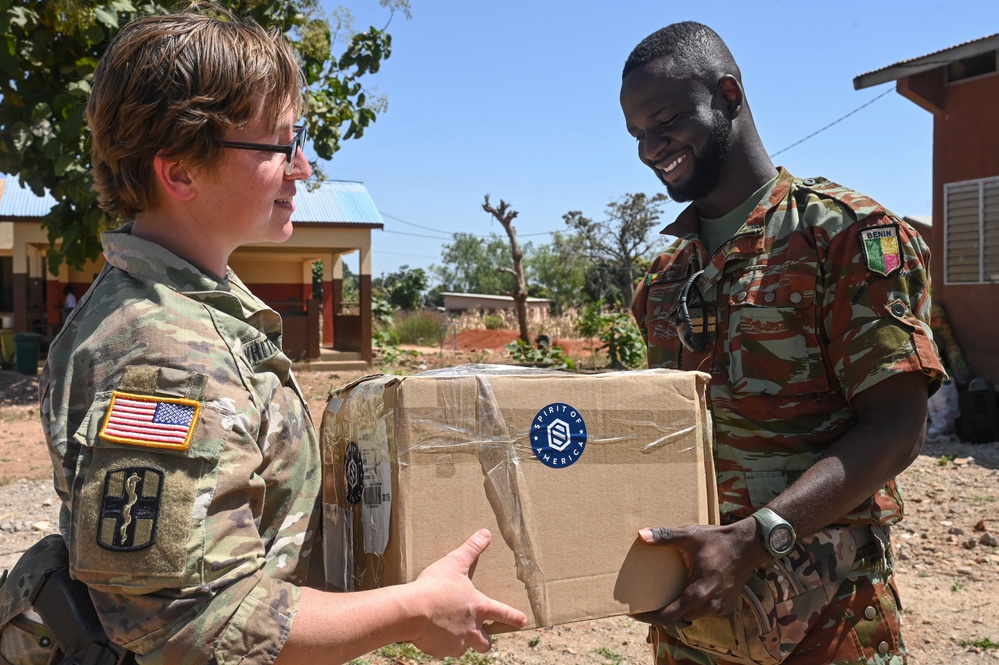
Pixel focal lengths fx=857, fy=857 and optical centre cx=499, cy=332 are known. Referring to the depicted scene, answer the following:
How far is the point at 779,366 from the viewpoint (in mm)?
1972

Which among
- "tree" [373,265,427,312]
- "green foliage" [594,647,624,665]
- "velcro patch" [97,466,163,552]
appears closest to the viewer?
"velcro patch" [97,466,163,552]

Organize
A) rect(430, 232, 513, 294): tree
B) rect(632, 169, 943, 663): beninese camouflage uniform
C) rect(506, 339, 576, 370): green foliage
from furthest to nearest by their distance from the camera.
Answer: rect(430, 232, 513, 294): tree → rect(506, 339, 576, 370): green foliage → rect(632, 169, 943, 663): beninese camouflage uniform

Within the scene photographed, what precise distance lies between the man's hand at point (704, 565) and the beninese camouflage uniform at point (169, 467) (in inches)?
28.6

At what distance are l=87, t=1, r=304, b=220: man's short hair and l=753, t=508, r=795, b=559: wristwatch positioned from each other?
1227 millimetres

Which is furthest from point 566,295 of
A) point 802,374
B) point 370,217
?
point 802,374

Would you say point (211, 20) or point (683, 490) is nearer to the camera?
point (211, 20)

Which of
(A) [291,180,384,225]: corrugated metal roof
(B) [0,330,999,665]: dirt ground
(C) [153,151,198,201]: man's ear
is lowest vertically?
(B) [0,330,999,665]: dirt ground

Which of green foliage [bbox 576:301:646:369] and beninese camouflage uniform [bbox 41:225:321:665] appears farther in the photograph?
green foliage [bbox 576:301:646:369]

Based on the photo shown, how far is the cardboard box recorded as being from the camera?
1.50 meters

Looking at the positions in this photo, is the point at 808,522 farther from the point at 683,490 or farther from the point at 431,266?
the point at 431,266

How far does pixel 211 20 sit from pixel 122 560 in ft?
2.93

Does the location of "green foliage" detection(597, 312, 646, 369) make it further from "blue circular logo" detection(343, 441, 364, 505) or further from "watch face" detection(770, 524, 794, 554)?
"blue circular logo" detection(343, 441, 364, 505)

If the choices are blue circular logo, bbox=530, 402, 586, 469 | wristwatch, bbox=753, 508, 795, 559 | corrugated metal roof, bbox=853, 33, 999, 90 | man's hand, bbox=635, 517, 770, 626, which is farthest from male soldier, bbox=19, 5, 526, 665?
corrugated metal roof, bbox=853, 33, 999, 90

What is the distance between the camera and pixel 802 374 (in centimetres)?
195
